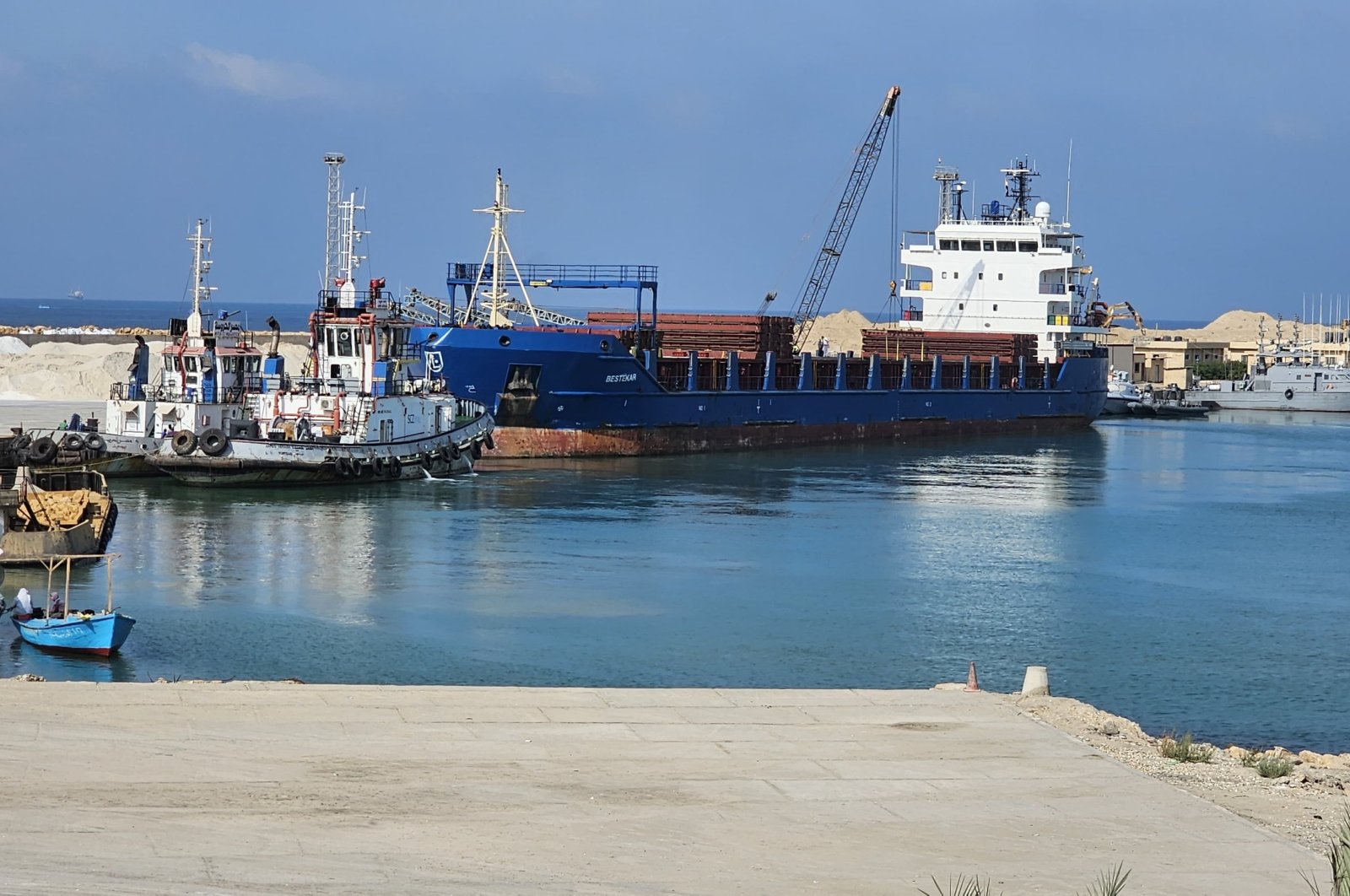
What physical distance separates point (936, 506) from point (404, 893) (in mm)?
28458

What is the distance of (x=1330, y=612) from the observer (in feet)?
76.1

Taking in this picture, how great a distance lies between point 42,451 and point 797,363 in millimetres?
24893

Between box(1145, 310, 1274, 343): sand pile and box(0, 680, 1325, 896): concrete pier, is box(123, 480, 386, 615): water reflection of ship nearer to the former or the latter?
box(0, 680, 1325, 896): concrete pier

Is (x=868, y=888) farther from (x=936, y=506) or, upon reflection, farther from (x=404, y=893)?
(x=936, y=506)

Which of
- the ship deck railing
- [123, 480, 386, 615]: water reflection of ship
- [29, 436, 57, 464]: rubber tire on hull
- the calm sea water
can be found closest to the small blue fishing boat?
the calm sea water

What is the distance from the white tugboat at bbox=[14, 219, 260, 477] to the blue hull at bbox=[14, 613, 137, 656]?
17474mm

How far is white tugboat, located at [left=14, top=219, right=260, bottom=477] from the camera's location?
115ft

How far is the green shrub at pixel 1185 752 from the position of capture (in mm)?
12312

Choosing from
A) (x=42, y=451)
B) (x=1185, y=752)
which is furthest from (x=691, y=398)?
(x=1185, y=752)

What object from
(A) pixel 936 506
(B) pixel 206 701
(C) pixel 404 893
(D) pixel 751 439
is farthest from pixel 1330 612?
(D) pixel 751 439

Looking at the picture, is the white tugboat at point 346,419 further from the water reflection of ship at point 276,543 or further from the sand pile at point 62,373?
the sand pile at point 62,373

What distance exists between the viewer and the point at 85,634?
17344mm

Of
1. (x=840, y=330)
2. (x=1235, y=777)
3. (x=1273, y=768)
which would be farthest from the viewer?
(x=840, y=330)

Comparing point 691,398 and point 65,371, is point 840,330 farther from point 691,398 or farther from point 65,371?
point 691,398
